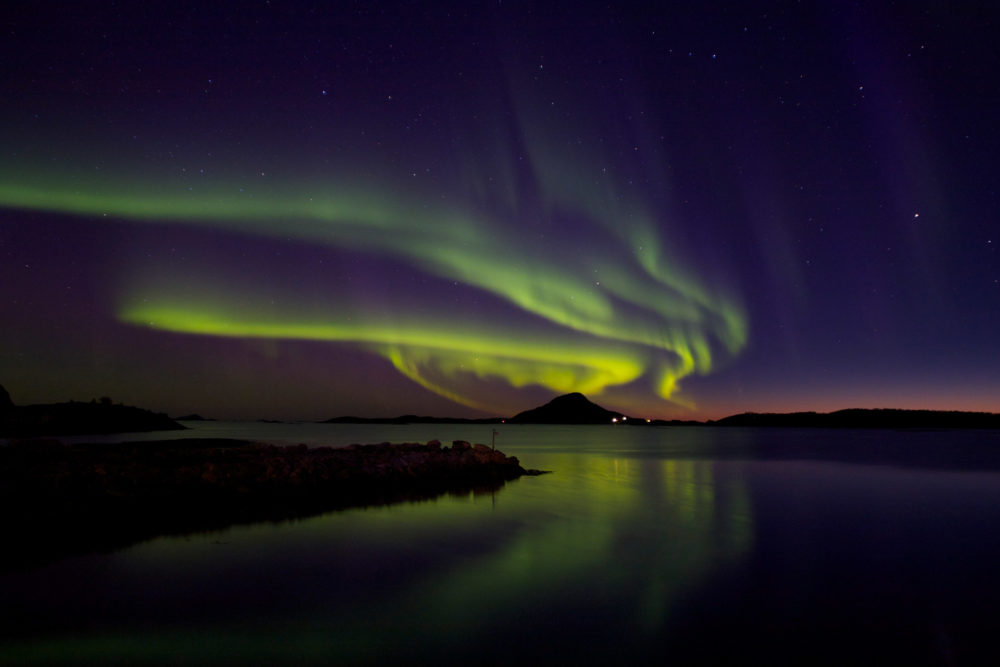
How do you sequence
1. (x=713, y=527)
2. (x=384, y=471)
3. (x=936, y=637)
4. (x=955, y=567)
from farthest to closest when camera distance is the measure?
(x=384, y=471) → (x=713, y=527) → (x=955, y=567) → (x=936, y=637)

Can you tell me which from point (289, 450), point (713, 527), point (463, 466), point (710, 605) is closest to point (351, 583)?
point (710, 605)

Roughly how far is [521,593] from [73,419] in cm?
9813

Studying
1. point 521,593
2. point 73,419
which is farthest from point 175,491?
point 73,419

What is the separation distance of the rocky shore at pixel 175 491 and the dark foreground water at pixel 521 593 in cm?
147

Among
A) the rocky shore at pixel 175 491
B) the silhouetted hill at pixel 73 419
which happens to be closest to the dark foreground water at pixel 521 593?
the rocky shore at pixel 175 491

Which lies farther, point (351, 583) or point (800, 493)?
point (800, 493)

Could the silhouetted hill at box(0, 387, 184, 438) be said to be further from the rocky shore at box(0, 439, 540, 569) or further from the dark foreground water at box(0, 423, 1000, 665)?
the dark foreground water at box(0, 423, 1000, 665)

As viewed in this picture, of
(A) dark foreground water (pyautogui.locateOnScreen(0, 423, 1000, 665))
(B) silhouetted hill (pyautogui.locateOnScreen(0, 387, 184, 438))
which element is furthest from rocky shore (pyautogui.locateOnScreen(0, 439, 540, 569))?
(B) silhouetted hill (pyautogui.locateOnScreen(0, 387, 184, 438))

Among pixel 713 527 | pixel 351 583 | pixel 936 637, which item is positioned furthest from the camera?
pixel 713 527

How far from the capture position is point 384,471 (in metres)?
23.8

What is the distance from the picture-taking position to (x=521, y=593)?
10.4 metres

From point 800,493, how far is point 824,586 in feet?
56.5

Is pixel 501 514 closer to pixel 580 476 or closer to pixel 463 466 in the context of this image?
pixel 463 466

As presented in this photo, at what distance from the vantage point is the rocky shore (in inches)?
526
